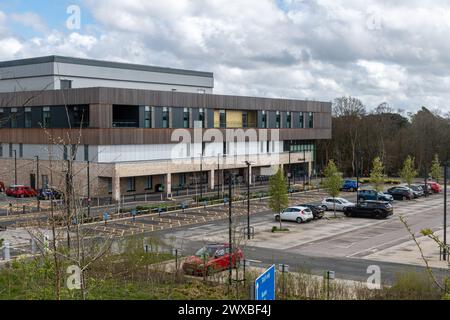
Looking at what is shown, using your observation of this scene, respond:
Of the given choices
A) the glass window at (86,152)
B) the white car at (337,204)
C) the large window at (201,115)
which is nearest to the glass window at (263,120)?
the large window at (201,115)

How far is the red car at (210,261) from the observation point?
20.6m

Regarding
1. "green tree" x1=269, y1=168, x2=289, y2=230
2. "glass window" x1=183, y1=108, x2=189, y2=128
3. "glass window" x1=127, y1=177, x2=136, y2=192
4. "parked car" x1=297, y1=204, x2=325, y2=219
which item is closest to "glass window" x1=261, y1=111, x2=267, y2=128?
"glass window" x1=183, y1=108, x2=189, y2=128

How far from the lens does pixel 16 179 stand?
51.7m

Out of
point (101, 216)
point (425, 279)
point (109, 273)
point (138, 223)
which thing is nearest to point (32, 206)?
point (101, 216)

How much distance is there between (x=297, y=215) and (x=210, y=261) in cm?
1558

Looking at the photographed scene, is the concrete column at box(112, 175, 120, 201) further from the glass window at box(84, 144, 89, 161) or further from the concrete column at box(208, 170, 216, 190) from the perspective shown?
the concrete column at box(208, 170, 216, 190)

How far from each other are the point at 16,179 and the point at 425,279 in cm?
4243

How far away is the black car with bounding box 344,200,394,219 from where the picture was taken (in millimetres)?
37812

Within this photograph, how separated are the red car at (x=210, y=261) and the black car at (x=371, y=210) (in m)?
18.4

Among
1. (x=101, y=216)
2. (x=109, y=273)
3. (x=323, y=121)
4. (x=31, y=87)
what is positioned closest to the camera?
(x=109, y=273)

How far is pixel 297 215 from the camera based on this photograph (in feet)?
118

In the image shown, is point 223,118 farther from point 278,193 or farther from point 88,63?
point 278,193

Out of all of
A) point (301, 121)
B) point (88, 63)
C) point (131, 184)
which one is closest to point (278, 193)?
point (131, 184)

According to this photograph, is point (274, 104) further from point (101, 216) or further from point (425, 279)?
point (425, 279)
